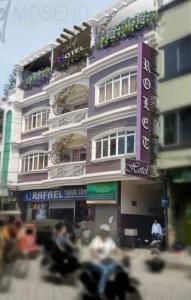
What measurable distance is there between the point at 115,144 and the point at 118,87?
54.6 inches

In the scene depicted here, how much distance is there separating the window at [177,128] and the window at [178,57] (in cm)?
10

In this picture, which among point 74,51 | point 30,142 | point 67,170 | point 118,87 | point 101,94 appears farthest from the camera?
point 30,142

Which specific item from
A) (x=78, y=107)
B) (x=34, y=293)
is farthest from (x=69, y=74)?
(x=34, y=293)

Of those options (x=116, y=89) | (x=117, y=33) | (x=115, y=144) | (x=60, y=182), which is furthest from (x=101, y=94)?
(x=60, y=182)

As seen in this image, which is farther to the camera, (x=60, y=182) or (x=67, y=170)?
(x=67, y=170)

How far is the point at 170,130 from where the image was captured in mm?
1139

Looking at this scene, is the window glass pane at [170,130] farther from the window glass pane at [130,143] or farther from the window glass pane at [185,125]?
the window glass pane at [130,143]

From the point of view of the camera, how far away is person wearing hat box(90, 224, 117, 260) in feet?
3.98

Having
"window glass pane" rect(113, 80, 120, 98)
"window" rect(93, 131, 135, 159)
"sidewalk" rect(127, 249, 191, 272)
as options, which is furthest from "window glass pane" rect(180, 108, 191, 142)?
"window glass pane" rect(113, 80, 120, 98)

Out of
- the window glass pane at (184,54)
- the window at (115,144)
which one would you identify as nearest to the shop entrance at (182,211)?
the window glass pane at (184,54)

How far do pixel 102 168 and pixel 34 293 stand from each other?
9.86m

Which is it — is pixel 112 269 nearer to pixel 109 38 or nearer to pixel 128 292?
pixel 128 292

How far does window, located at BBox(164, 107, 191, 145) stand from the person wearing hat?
29cm

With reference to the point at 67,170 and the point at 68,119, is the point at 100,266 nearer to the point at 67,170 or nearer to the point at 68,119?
the point at 67,170
